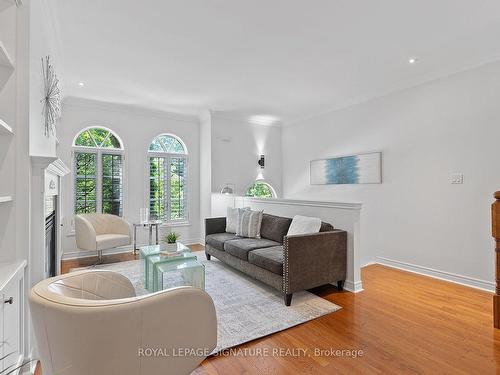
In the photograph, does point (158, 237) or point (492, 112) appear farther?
point (158, 237)

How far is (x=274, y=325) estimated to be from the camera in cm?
239

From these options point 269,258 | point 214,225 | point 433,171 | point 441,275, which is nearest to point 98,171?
point 214,225

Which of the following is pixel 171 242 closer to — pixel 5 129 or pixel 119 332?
pixel 5 129

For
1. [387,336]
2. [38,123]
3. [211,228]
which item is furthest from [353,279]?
[38,123]

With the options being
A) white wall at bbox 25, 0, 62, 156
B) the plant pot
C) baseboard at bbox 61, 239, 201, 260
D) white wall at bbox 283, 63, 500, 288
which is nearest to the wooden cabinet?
white wall at bbox 25, 0, 62, 156

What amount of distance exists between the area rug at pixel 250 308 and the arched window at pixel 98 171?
179cm

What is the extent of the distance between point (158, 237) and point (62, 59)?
→ 3226 mm

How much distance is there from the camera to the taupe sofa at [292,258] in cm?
279

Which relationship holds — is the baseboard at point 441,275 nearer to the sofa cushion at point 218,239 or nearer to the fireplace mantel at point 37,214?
the sofa cushion at point 218,239

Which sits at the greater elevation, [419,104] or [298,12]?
[298,12]

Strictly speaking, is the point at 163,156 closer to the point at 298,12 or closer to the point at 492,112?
→ the point at 298,12

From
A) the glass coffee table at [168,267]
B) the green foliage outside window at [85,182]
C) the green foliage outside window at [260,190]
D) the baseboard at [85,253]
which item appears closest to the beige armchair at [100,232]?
→ the baseboard at [85,253]

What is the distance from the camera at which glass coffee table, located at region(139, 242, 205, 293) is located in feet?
9.24

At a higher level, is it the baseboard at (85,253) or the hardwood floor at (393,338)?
the baseboard at (85,253)
